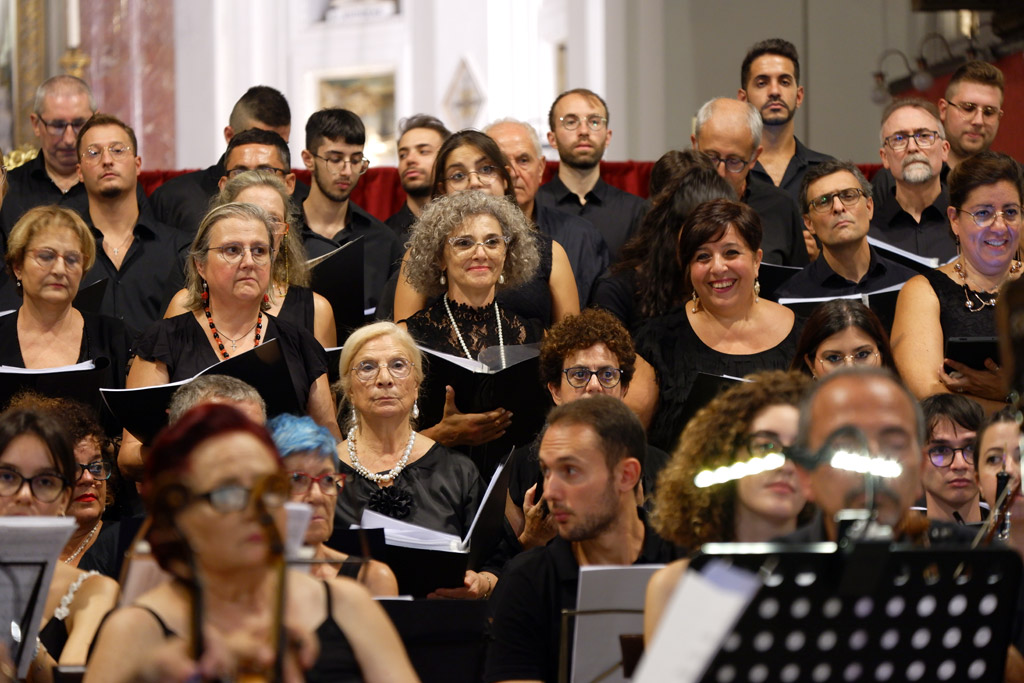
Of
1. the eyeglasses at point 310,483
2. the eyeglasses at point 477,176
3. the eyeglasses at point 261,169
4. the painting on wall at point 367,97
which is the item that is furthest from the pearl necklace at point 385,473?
the painting on wall at point 367,97

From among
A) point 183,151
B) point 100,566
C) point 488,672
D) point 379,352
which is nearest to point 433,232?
point 379,352

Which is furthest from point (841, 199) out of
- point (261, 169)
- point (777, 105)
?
point (261, 169)

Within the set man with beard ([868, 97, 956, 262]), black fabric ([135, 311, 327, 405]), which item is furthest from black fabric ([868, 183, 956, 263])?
black fabric ([135, 311, 327, 405])

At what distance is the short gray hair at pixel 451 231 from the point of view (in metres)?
3.93

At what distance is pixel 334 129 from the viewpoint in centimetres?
491

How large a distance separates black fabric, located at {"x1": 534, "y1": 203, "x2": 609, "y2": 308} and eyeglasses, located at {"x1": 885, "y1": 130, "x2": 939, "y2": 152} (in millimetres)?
1049

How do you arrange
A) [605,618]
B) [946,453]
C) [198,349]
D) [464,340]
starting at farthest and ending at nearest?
1. [464,340]
2. [198,349]
3. [946,453]
4. [605,618]

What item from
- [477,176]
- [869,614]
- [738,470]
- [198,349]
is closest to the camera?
[869,614]

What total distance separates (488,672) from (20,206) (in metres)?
3.06

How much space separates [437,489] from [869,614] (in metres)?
1.79

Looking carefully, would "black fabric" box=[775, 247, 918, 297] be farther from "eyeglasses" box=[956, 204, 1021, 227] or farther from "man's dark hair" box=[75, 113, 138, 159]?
"man's dark hair" box=[75, 113, 138, 159]

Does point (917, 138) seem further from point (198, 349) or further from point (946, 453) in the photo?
point (198, 349)

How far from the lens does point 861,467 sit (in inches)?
70.6

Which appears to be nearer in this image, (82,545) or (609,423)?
(609,423)
